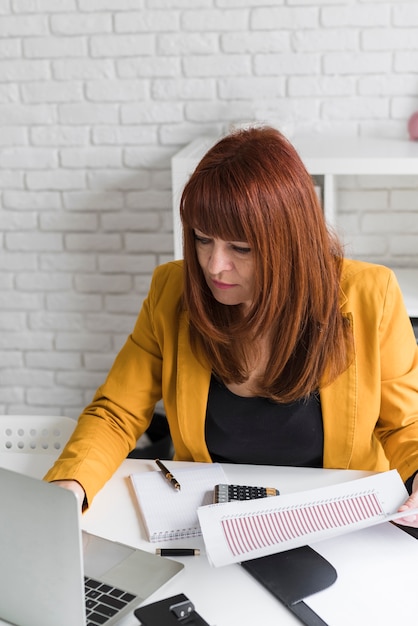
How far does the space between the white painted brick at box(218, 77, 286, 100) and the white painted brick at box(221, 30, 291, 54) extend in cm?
9

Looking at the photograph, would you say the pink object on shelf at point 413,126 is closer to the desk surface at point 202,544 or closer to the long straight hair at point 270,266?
the long straight hair at point 270,266

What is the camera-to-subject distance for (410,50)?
262 centimetres

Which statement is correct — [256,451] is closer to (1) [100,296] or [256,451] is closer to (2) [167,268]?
(2) [167,268]

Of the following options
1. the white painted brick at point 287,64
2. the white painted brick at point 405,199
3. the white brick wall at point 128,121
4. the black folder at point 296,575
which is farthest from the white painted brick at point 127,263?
the black folder at point 296,575

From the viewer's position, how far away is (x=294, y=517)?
136 cm

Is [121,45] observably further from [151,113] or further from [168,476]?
[168,476]

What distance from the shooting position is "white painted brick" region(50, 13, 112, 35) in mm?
2770

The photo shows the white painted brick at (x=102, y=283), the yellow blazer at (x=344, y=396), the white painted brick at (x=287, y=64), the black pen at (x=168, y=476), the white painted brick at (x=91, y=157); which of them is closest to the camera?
the black pen at (x=168, y=476)

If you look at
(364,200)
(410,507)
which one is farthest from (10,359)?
(410,507)

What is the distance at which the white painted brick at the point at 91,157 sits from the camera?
289 cm

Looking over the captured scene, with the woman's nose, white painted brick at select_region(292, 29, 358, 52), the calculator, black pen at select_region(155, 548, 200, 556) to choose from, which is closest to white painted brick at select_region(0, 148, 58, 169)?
white painted brick at select_region(292, 29, 358, 52)

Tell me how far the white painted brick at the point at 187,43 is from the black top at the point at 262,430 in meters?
1.42

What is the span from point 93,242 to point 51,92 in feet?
1.72

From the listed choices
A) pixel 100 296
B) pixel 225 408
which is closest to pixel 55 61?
pixel 100 296
